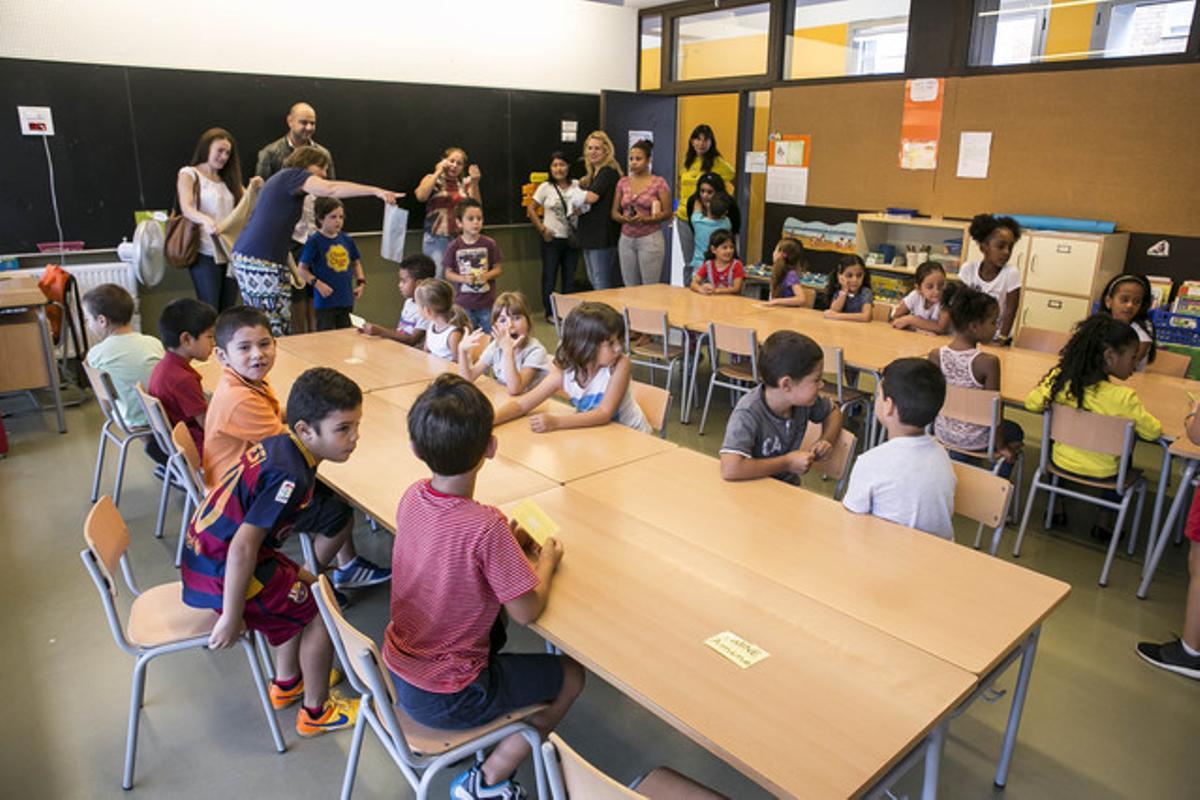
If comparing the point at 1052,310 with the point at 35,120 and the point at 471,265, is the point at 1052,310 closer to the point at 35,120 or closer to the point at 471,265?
the point at 471,265

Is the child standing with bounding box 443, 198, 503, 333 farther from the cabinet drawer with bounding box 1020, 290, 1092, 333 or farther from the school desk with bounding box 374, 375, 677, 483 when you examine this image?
the cabinet drawer with bounding box 1020, 290, 1092, 333

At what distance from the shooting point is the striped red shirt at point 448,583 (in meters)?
1.67

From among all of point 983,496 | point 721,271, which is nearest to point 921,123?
point 721,271

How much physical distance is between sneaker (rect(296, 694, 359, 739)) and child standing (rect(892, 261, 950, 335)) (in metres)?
3.64

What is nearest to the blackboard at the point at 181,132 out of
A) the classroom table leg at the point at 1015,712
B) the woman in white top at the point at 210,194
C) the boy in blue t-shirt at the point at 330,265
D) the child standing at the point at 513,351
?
the woman in white top at the point at 210,194

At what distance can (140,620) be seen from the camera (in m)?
2.17

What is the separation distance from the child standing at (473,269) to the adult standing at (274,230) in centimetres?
107

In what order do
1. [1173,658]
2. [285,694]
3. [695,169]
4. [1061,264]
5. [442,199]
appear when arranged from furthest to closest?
[695,169] < [442,199] < [1061,264] < [1173,658] < [285,694]

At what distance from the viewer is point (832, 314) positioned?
16.4ft

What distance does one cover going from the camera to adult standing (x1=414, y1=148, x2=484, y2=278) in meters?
7.06

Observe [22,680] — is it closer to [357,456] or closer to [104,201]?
[357,456]

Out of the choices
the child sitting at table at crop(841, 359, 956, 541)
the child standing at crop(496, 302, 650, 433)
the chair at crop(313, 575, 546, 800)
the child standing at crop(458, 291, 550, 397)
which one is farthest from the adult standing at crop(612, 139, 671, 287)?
the chair at crop(313, 575, 546, 800)

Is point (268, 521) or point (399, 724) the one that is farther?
point (268, 521)

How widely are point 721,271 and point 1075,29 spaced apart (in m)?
3.04
